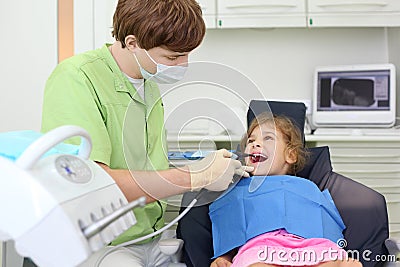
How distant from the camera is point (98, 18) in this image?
122 inches

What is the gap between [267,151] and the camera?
1.90 m

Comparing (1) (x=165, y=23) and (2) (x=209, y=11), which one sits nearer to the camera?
(1) (x=165, y=23)

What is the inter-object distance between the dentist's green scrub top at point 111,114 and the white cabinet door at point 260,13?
1280 millimetres

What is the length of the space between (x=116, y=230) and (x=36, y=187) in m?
0.15

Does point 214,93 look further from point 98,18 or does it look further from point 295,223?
point 98,18

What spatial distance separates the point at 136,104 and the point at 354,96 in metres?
1.76

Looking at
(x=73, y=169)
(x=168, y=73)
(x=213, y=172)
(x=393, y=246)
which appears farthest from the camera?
(x=393, y=246)

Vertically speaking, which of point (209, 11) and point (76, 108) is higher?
point (209, 11)

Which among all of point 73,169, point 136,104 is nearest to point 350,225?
point 136,104

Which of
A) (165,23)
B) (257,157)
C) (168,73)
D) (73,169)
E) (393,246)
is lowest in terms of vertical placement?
(393,246)

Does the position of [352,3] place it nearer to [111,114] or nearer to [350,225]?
[350,225]

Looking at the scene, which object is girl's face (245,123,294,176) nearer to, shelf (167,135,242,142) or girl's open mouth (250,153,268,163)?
girl's open mouth (250,153,268,163)

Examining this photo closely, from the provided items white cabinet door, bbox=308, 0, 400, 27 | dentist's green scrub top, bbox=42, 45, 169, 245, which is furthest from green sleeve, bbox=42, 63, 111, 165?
white cabinet door, bbox=308, 0, 400, 27

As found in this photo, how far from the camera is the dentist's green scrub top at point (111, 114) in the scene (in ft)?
4.72
